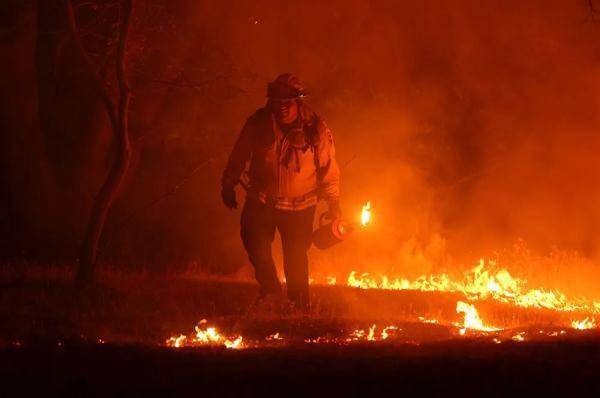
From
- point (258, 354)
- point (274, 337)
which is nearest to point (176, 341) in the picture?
point (274, 337)

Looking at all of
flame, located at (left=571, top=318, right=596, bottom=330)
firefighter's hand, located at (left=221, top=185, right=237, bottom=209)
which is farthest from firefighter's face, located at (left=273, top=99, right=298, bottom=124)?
flame, located at (left=571, top=318, right=596, bottom=330)

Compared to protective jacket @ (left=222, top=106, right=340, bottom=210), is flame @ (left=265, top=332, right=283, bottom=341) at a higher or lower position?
lower

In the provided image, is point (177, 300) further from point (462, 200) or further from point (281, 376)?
point (462, 200)

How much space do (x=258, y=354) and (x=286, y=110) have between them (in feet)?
9.73

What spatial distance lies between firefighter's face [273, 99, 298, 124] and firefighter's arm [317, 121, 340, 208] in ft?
0.96

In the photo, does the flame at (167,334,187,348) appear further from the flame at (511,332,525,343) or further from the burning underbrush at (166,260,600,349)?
the flame at (511,332,525,343)

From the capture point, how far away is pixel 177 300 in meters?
8.61

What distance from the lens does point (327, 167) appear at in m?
8.44

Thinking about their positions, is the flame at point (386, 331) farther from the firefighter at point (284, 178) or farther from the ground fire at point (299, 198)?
Answer: the firefighter at point (284, 178)

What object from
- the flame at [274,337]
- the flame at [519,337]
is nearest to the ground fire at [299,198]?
the flame at [274,337]

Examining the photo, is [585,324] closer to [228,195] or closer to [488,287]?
[488,287]

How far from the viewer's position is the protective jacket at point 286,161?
8.22 meters

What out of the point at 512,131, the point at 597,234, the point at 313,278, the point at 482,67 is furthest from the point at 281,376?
the point at 597,234

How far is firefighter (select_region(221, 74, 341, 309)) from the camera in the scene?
27.0 feet
